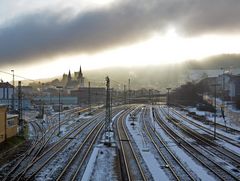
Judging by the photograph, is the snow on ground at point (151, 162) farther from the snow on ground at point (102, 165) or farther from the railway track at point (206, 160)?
the railway track at point (206, 160)

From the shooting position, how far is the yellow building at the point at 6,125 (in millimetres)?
29252

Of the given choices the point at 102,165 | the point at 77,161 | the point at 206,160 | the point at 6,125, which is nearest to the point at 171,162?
the point at 206,160

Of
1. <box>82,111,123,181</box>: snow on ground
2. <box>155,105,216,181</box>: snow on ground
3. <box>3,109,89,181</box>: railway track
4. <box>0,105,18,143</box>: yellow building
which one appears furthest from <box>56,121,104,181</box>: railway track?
<box>0,105,18,143</box>: yellow building

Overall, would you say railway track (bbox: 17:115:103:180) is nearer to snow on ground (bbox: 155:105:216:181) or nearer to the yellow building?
the yellow building

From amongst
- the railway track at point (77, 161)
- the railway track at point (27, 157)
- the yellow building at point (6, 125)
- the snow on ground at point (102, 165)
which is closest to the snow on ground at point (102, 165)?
the snow on ground at point (102, 165)

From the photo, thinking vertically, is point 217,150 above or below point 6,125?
below

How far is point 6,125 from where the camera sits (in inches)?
1212

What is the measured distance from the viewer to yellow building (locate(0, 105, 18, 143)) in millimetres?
29252

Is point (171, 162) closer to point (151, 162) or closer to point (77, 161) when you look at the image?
point (151, 162)

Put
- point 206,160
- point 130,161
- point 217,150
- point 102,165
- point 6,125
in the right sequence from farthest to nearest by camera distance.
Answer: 1. point 6,125
2. point 217,150
3. point 206,160
4. point 130,161
5. point 102,165

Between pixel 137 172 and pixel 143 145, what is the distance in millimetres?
10227

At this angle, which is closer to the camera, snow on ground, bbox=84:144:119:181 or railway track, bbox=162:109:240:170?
snow on ground, bbox=84:144:119:181

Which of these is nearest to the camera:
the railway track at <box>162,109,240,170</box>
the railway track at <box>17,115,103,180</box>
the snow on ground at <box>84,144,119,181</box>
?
the snow on ground at <box>84,144,119,181</box>

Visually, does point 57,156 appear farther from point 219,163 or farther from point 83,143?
point 219,163
